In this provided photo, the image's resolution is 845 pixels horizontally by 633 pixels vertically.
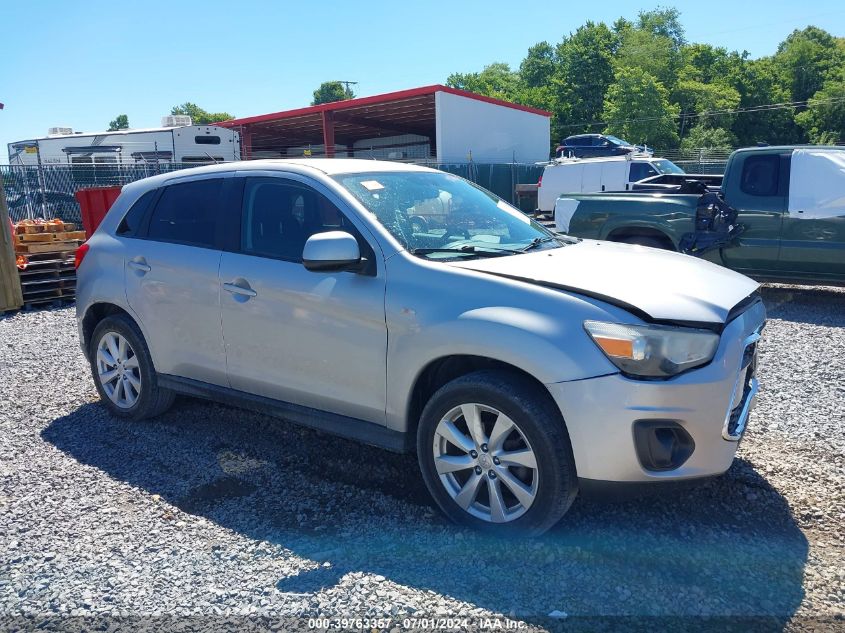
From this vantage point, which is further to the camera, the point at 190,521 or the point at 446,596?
the point at 190,521

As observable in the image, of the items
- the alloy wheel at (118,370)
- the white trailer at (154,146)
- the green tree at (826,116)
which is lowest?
the alloy wheel at (118,370)

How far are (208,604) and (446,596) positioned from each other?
1.01 meters

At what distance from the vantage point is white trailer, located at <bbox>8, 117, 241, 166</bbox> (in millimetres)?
21062

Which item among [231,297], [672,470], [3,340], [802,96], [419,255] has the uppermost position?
[802,96]

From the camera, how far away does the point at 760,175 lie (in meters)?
8.53

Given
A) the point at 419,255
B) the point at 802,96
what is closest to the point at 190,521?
the point at 419,255

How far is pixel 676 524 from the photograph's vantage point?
346cm

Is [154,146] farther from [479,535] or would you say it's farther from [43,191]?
[479,535]

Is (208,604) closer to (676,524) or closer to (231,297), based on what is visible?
(231,297)

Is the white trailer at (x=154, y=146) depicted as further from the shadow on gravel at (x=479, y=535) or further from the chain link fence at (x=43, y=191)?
the shadow on gravel at (x=479, y=535)

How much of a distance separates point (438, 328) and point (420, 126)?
121 ft

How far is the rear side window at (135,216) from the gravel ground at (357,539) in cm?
144

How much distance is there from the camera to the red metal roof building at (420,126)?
2838cm

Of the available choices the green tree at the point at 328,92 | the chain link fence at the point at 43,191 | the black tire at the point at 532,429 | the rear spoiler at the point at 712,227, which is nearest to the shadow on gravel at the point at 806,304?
the rear spoiler at the point at 712,227
